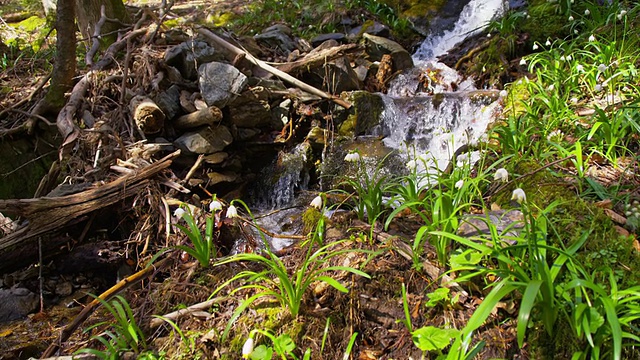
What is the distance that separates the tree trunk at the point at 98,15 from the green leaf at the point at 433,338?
6.42m

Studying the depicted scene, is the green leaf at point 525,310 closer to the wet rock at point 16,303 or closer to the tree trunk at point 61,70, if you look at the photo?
the wet rock at point 16,303

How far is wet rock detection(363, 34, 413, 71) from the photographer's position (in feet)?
25.6

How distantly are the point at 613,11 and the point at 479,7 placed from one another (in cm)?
509

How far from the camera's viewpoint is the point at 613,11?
→ 5.30m

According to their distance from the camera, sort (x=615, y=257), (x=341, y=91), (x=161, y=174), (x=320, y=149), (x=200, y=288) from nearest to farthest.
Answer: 1. (x=615, y=257)
2. (x=200, y=288)
3. (x=161, y=174)
4. (x=320, y=149)
5. (x=341, y=91)

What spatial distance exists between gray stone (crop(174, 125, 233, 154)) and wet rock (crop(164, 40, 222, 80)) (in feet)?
3.30

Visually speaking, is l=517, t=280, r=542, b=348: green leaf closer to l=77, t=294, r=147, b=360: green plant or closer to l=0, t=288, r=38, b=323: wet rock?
l=77, t=294, r=147, b=360: green plant

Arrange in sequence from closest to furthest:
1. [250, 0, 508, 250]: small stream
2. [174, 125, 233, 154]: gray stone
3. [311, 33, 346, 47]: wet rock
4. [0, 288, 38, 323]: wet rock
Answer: [0, 288, 38, 323]: wet rock
[174, 125, 233, 154]: gray stone
[250, 0, 508, 250]: small stream
[311, 33, 346, 47]: wet rock

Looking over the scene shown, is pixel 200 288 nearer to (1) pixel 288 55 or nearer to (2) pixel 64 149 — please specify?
(2) pixel 64 149

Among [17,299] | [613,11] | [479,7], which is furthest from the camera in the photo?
[479,7]

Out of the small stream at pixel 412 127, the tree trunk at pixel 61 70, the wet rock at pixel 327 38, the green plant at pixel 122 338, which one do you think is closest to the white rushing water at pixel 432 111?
the small stream at pixel 412 127

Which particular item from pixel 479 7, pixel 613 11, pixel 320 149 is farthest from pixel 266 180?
pixel 479 7

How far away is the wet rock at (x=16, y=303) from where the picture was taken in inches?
120

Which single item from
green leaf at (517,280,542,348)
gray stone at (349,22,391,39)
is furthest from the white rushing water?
green leaf at (517,280,542,348)
